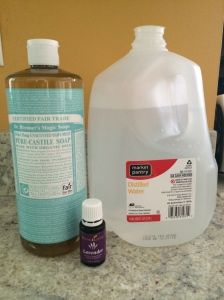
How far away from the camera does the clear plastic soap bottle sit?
338 mm

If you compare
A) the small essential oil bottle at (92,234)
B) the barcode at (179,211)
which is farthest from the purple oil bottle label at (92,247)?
the barcode at (179,211)

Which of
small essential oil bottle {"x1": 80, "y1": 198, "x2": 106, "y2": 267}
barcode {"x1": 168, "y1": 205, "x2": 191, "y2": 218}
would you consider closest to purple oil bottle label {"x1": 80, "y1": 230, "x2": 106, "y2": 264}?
small essential oil bottle {"x1": 80, "y1": 198, "x2": 106, "y2": 267}

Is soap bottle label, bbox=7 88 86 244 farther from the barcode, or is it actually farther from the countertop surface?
the barcode

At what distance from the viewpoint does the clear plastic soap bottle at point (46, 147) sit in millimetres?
338

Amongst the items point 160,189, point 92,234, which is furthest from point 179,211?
point 92,234

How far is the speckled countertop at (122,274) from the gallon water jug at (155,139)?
3 cm

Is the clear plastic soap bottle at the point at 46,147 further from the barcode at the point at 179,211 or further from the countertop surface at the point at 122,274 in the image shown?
the barcode at the point at 179,211

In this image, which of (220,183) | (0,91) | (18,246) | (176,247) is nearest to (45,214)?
(18,246)

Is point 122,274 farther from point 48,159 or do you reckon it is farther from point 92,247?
point 48,159

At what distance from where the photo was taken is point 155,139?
416 mm

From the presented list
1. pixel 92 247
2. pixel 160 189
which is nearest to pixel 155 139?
pixel 160 189

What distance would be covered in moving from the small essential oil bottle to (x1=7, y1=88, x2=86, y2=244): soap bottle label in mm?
38

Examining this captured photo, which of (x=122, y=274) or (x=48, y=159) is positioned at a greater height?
(x=48, y=159)

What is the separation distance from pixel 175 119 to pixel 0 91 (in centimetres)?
39
